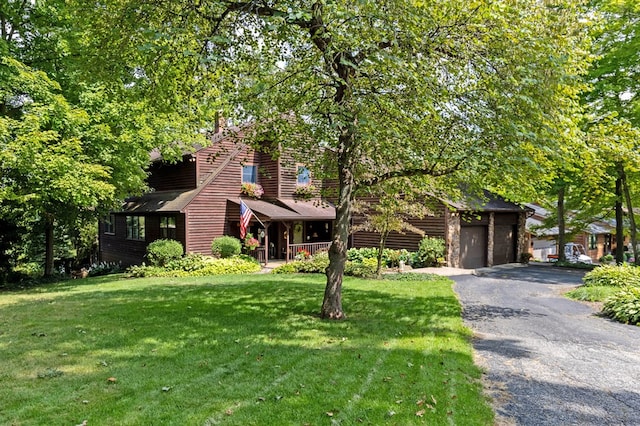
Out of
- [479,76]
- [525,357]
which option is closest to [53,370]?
[525,357]

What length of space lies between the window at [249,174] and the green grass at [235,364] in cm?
1276

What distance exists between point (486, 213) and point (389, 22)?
1761cm

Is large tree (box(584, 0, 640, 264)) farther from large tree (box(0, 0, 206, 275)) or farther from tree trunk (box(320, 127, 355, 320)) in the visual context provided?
large tree (box(0, 0, 206, 275))

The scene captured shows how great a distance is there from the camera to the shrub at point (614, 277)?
12.6 metres

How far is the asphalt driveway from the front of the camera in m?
4.55

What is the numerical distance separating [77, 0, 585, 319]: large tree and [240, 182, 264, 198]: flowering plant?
1298 centimetres

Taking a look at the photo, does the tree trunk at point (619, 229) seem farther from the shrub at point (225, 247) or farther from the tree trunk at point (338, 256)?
the shrub at point (225, 247)

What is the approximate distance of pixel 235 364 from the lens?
5.61 metres

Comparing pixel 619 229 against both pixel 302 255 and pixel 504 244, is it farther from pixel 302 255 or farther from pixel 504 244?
pixel 302 255

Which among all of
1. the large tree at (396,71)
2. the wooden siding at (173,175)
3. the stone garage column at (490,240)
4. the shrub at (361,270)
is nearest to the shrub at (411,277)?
the shrub at (361,270)

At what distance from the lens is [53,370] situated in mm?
5266

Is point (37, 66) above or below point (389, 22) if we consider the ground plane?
above

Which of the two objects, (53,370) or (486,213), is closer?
(53,370)

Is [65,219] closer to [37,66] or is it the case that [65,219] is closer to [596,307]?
[37,66]
